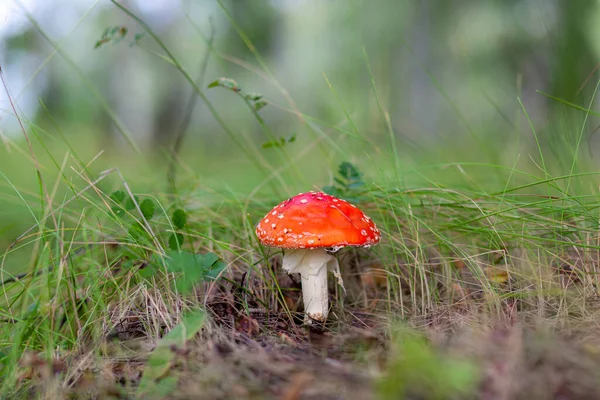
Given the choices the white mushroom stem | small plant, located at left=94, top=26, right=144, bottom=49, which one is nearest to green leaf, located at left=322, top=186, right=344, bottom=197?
the white mushroom stem

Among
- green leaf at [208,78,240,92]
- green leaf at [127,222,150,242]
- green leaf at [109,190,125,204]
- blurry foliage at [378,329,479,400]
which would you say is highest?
green leaf at [208,78,240,92]

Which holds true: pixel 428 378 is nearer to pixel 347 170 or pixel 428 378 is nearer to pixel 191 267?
pixel 191 267

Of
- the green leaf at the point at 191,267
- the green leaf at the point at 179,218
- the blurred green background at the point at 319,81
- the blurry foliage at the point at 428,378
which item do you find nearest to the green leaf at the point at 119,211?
the green leaf at the point at 179,218

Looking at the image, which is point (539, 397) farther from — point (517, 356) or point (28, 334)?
point (28, 334)

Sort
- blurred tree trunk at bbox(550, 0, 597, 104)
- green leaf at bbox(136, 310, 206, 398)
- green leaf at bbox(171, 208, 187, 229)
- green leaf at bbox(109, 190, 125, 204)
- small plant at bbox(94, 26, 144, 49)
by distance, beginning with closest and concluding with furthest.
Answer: green leaf at bbox(136, 310, 206, 398) → green leaf at bbox(171, 208, 187, 229) → green leaf at bbox(109, 190, 125, 204) → small plant at bbox(94, 26, 144, 49) → blurred tree trunk at bbox(550, 0, 597, 104)

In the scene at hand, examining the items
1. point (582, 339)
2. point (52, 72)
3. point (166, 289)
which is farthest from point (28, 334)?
point (52, 72)

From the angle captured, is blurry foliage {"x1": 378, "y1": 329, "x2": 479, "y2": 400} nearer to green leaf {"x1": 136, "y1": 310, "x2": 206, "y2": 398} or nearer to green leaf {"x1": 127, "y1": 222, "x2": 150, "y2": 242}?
green leaf {"x1": 136, "y1": 310, "x2": 206, "y2": 398}

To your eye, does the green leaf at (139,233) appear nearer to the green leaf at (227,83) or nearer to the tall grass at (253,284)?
the tall grass at (253,284)

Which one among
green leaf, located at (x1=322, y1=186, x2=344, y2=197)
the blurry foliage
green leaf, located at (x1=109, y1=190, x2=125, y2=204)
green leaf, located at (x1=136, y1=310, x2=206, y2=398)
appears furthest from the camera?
green leaf, located at (x1=322, y1=186, x2=344, y2=197)
